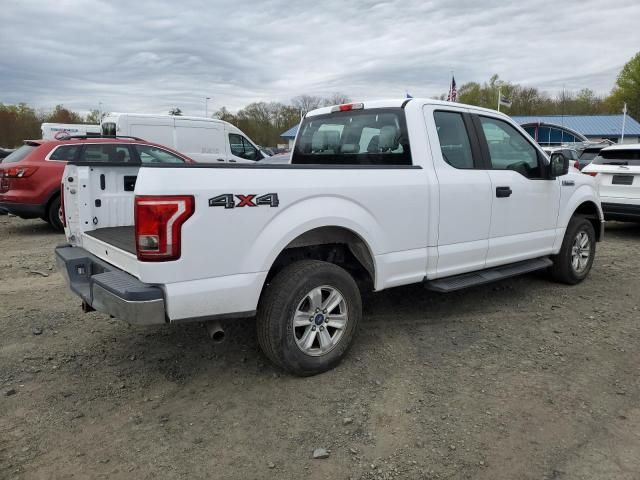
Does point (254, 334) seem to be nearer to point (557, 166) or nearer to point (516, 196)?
point (516, 196)

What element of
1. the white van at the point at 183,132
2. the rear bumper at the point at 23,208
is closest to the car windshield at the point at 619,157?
the white van at the point at 183,132

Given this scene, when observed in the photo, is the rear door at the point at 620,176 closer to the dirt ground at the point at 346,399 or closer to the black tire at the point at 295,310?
the dirt ground at the point at 346,399

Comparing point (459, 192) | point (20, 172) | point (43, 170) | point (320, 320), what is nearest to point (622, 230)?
point (459, 192)

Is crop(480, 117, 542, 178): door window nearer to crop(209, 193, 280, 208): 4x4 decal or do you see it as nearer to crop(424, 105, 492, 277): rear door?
crop(424, 105, 492, 277): rear door

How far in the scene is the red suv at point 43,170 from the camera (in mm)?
8859

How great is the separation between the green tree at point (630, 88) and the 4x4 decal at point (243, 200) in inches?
2862

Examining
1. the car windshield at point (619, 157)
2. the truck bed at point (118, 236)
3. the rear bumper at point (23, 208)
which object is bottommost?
the rear bumper at point (23, 208)

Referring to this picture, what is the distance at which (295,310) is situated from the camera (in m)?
3.36

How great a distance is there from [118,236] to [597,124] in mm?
65055

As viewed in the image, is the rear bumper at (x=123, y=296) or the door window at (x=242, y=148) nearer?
the rear bumper at (x=123, y=296)

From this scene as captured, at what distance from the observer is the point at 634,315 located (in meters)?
4.89

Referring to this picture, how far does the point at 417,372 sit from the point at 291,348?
0.96 meters

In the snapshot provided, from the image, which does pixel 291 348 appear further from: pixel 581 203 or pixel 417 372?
pixel 581 203

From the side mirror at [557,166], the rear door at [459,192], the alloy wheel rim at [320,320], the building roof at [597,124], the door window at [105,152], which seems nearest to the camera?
the alloy wheel rim at [320,320]
